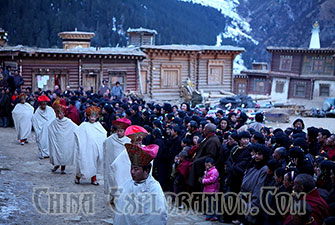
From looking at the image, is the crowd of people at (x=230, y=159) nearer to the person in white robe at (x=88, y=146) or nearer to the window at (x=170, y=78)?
the person in white robe at (x=88, y=146)

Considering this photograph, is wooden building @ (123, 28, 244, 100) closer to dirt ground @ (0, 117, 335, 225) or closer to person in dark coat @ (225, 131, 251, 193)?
dirt ground @ (0, 117, 335, 225)

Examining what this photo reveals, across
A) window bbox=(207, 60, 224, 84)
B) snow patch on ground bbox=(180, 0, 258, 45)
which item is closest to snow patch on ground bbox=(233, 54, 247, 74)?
snow patch on ground bbox=(180, 0, 258, 45)

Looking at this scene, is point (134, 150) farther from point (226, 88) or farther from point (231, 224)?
point (226, 88)

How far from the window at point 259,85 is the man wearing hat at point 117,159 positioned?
4232 cm

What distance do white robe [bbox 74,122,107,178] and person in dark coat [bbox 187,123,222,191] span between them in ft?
7.91

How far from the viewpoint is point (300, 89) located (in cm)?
4359

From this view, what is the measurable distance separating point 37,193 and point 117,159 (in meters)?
2.55

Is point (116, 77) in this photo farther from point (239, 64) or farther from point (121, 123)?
point (239, 64)

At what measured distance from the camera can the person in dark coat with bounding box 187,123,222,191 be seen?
747cm

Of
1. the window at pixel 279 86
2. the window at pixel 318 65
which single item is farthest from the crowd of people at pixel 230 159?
the window at pixel 279 86

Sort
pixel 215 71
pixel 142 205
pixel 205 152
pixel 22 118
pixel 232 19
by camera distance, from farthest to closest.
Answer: pixel 232 19 → pixel 215 71 → pixel 22 118 → pixel 205 152 → pixel 142 205

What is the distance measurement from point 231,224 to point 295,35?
7261cm

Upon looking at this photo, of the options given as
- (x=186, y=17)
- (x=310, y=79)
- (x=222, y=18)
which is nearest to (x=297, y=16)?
(x=222, y=18)

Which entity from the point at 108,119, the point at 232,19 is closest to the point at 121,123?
the point at 108,119
